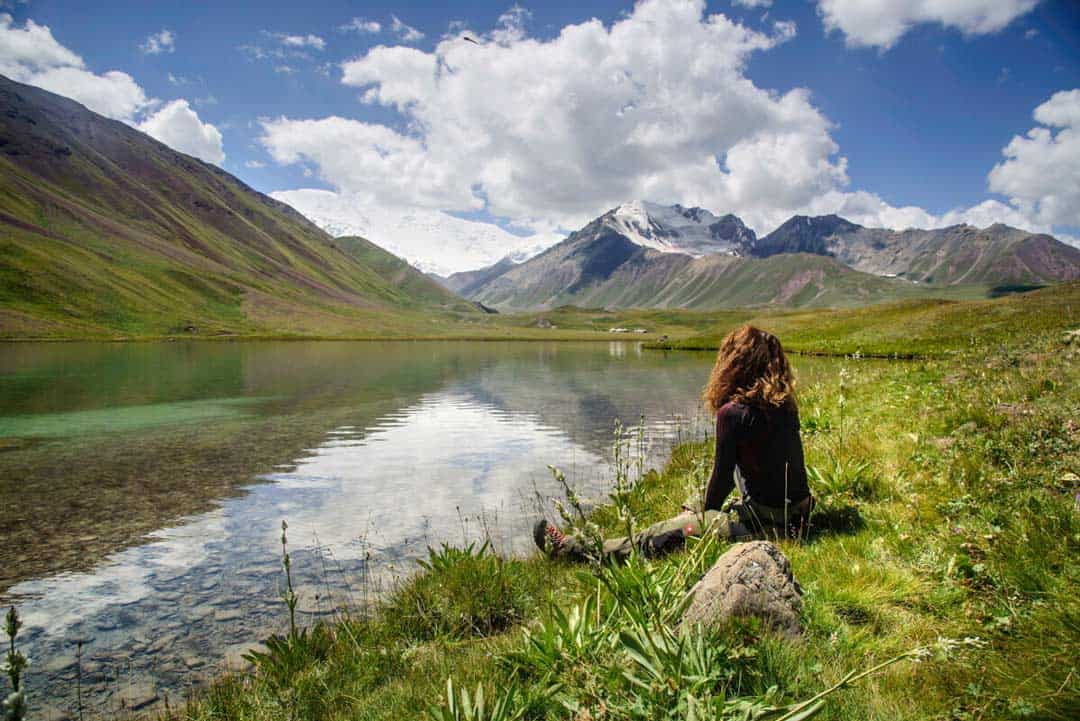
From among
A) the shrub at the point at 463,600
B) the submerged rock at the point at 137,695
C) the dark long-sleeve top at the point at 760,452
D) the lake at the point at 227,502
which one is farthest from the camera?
the lake at the point at 227,502

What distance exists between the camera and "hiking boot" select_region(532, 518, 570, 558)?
8859 mm

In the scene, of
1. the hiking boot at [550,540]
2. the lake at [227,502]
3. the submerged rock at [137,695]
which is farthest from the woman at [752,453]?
the submerged rock at [137,695]

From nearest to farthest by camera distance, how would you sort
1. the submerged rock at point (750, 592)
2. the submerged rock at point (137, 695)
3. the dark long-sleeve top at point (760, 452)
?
the submerged rock at point (750, 592) < the submerged rock at point (137, 695) < the dark long-sleeve top at point (760, 452)

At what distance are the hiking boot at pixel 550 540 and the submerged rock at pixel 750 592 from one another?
4.08 metres

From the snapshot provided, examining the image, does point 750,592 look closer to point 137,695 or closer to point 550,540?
point 550,540

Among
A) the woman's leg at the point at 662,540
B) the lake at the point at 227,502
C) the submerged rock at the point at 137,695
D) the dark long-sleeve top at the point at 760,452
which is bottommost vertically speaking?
the submerged rock at the point at 137,695

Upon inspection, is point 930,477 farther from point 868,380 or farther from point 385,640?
point 868,380

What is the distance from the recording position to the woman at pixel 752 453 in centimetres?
747

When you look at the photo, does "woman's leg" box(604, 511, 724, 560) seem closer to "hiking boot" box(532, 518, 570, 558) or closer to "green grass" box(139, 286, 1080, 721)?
"green grass" box(139, 286, 1080, 721)

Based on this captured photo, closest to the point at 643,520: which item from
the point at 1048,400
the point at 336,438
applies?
the point at 1048,400

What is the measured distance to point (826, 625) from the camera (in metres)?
4.98

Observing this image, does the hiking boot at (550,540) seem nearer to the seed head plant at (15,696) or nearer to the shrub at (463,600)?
the shrub at (463,600)

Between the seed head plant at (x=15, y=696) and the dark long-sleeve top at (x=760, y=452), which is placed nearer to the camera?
the seed head plant at (x=15, y=696)

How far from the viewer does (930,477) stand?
8.34m
